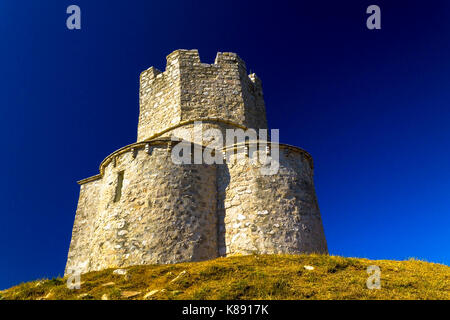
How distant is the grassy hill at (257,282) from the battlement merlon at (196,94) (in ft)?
34.7

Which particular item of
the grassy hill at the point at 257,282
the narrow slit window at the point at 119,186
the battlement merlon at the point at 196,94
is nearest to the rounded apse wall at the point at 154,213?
Result: the narrow slit window at the point at 119,186

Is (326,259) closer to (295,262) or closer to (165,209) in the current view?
(295,262)

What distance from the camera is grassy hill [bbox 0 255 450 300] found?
7387 mm

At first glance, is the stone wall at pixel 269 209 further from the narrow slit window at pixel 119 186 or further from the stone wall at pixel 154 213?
the narrow slit window at pixel 119 186

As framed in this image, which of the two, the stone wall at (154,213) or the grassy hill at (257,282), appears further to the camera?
the stone wall at (154,213)

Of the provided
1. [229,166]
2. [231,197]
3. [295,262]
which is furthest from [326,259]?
[229,166]

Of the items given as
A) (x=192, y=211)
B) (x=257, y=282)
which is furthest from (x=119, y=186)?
(x=257, y=282)

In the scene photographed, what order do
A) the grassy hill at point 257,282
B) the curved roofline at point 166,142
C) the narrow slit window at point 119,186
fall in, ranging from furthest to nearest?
1. the curved roofline at point 166,142
2. the narrow slit window at point 119,186
3. the grassy hill at point 257,282

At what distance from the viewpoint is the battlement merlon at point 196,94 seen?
18.7m

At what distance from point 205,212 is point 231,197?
4.72 ft

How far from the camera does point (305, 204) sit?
46.0 feet

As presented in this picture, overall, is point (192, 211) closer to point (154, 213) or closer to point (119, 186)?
point (154, 213)

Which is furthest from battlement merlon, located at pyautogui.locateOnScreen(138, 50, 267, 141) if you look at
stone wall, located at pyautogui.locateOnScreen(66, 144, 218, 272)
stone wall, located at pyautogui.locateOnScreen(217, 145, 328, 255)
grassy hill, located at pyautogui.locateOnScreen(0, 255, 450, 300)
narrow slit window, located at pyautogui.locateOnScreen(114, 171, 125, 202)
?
grassy hill, located at pyautogui.locateOnScreen(0, 255, 450, 300)

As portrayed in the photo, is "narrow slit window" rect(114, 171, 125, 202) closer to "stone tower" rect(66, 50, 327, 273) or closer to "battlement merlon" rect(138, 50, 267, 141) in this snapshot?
"stone tower" rect(66, 50, 327, 273)
